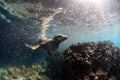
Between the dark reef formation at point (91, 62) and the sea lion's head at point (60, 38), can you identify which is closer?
the sea lion's head at point (60, 38)

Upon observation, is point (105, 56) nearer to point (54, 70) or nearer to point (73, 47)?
point (73, 47)

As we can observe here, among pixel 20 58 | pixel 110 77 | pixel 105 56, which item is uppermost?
pixel 20 58

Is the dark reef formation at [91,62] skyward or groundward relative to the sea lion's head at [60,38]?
groundward

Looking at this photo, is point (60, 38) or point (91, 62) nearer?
point (60, 38)

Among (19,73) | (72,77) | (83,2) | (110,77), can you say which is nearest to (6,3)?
(19,73)

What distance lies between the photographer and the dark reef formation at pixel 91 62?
10656mm

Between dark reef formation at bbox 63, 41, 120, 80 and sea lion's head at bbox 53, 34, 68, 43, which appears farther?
dark reef formation at bbox 63, 41, 120, 80

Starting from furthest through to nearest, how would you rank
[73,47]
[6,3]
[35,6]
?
[35,6] → [6,3] → [73,47]

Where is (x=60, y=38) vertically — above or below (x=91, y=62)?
above

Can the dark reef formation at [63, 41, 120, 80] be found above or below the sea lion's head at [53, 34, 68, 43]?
below

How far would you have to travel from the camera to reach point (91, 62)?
11.0 m

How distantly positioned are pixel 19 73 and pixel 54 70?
268cm

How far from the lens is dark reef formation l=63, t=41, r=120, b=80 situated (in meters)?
10.7

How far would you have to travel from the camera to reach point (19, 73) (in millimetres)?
13734
